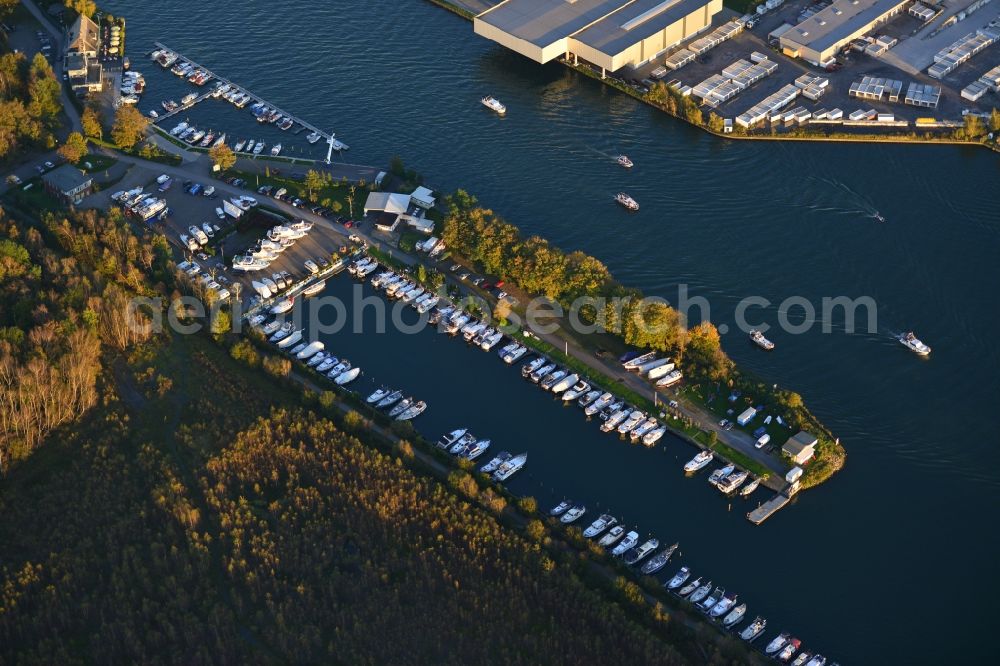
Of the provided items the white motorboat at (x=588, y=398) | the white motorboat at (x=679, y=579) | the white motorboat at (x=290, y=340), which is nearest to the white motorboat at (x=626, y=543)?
the white motorboat at (x=679, y=579)

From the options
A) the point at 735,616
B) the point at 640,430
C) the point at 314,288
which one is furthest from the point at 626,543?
the point at 314,288

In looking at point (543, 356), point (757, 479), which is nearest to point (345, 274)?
point (543, 356)

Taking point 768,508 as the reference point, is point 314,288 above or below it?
below

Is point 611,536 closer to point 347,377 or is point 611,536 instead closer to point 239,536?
point 239,536

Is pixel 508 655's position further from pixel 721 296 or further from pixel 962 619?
pixel 721 296

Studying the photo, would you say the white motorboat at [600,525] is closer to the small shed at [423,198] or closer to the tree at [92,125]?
the small shed at [423,198]

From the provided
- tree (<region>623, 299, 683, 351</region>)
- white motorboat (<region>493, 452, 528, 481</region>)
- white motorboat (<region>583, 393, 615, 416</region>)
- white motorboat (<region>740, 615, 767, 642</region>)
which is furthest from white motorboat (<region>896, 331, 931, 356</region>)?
white motorboat (<region>493, 452, 528, 481</region>)
